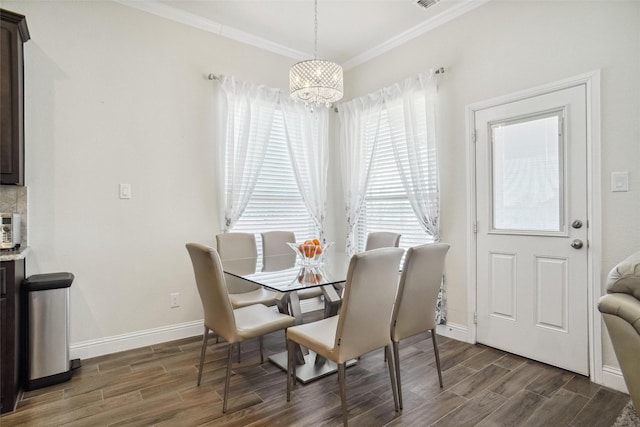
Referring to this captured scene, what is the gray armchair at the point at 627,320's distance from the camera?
1512 millimetres

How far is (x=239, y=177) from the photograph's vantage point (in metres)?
3.56

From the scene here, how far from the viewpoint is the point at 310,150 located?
410cm

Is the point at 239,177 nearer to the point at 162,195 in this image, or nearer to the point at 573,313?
the point at 162,195

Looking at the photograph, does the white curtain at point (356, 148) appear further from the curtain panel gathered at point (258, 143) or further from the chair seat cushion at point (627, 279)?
the chair seat cushion at point (627, 279)

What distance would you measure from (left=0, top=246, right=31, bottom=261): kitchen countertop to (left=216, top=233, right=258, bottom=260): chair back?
4.42 feet

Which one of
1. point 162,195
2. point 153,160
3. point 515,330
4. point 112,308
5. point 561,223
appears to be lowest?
point 515,330

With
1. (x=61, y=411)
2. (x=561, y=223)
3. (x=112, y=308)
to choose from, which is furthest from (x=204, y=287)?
(x=561, y=223)

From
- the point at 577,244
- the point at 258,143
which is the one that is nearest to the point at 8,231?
the point at 258,143

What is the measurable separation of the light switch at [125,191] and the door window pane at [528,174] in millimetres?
3199

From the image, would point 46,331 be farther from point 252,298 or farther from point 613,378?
point 613,378

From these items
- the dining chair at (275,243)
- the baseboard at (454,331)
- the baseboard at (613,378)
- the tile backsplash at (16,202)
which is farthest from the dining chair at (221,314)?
the baseboard at (613,378)

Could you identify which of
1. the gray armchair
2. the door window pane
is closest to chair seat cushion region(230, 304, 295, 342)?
the gray armchair

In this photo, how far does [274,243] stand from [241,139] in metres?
1.16

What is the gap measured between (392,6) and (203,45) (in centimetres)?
187
